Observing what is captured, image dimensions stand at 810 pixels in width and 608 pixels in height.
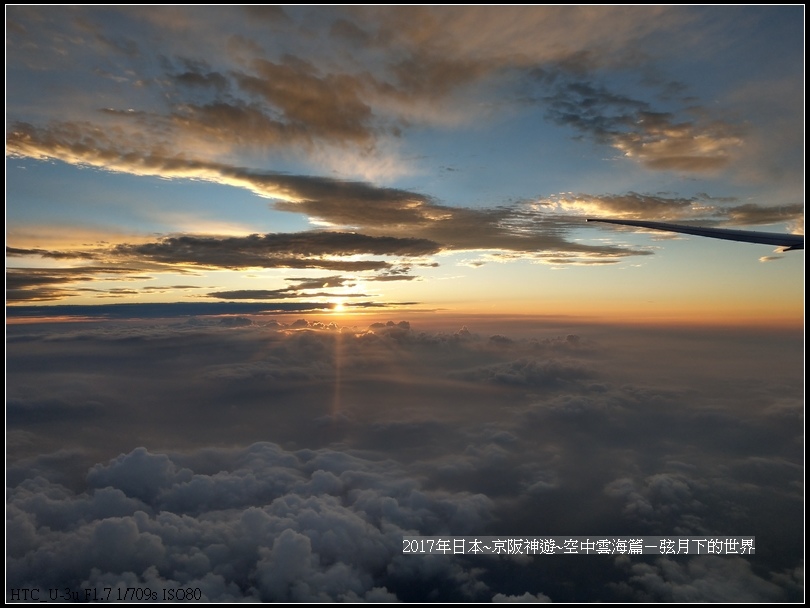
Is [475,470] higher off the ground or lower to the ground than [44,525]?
lower

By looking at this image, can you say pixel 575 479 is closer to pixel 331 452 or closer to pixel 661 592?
pixel 661 592

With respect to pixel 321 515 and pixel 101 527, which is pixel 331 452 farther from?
pixel 101 527

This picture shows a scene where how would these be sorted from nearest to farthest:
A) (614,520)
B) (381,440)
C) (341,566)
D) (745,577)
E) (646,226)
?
(646,226)
(341,566)
(745,577)
(614,520)
(381,440)

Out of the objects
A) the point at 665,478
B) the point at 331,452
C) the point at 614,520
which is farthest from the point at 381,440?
the point at 665,478

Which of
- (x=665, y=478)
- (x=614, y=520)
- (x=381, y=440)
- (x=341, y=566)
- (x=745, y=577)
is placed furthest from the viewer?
(x=381, y=440)

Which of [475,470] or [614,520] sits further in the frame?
[475,470]

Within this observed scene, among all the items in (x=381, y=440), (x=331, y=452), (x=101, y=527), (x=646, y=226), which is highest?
(x=646, y=226)

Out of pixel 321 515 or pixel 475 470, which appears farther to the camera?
pixel 475 470

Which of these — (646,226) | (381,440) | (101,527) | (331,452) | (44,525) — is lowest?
(381,440)

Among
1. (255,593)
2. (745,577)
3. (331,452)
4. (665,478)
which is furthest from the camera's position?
(331,452)

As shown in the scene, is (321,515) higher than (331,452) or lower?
higher
